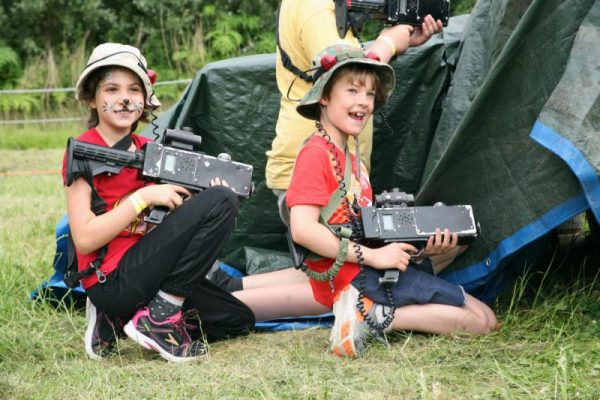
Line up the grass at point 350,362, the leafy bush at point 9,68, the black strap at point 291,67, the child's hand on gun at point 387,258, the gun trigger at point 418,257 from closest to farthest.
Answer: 1. the grass at point 350,362
2. the child's hand on gun at point 387,258
3. the gun trigger at point 418,257
4. the black strap at point 291,67
5. the leafy bush at point 9,68

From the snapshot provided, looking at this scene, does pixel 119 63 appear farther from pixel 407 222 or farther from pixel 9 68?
pixel 9 68

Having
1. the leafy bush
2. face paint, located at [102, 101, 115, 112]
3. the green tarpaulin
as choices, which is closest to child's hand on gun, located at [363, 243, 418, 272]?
the green tarpaulin

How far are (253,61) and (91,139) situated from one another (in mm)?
1161

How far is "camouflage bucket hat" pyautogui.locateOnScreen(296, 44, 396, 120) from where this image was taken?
302 cm

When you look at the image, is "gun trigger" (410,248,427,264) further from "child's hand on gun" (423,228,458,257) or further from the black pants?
the black pants

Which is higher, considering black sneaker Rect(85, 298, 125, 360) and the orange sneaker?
the orange sneaker

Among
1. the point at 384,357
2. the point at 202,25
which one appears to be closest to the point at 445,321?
the point at 384,357

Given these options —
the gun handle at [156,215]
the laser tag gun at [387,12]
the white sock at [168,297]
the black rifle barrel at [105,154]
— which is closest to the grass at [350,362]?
the white sock at [168,297]

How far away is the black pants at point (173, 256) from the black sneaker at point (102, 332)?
0.08 m

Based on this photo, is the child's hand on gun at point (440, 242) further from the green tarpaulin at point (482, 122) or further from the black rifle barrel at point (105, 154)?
the black rifle barrel at point (105, 154)

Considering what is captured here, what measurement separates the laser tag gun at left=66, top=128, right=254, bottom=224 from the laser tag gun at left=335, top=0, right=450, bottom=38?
24.7 inches

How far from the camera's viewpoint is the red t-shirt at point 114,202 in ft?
10.2

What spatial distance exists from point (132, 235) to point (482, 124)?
1292mm

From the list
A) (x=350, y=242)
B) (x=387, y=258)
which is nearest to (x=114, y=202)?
(x=350, y=242)
